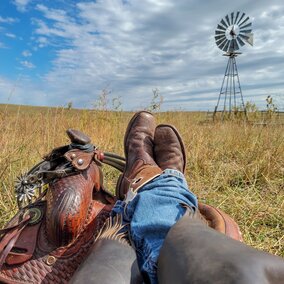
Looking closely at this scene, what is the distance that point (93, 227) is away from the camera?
890mm

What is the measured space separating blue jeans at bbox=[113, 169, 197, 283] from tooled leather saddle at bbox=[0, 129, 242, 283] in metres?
0.12

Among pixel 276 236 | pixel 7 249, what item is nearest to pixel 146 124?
pixel 276 236

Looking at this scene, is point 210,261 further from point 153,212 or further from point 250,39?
point 250,39

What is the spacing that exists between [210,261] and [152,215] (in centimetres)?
31

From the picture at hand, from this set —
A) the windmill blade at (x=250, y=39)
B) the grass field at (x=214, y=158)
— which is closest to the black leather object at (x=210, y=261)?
the grass field at (x=214, y=158)

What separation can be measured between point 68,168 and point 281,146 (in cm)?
244

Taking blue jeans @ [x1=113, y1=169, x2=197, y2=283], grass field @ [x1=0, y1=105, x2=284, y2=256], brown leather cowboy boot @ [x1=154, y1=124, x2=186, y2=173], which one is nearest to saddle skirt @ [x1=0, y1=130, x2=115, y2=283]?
blue jeans @ [x1=113, y1=169, x2=197, y2=283]

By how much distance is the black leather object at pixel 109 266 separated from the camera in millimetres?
623

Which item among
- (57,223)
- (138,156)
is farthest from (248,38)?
(57,223)

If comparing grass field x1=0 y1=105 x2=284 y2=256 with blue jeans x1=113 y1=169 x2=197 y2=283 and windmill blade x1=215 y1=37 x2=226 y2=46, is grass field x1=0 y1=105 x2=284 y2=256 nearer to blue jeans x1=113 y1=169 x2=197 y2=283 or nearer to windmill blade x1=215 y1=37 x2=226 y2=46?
blue jeans x1=113 y1=169 x2=197 y2=283

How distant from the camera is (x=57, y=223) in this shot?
817 mm

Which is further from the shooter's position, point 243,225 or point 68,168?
point 243,225

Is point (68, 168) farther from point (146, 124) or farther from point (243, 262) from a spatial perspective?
point (146, 124)

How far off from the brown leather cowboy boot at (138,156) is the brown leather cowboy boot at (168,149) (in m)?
0.04
